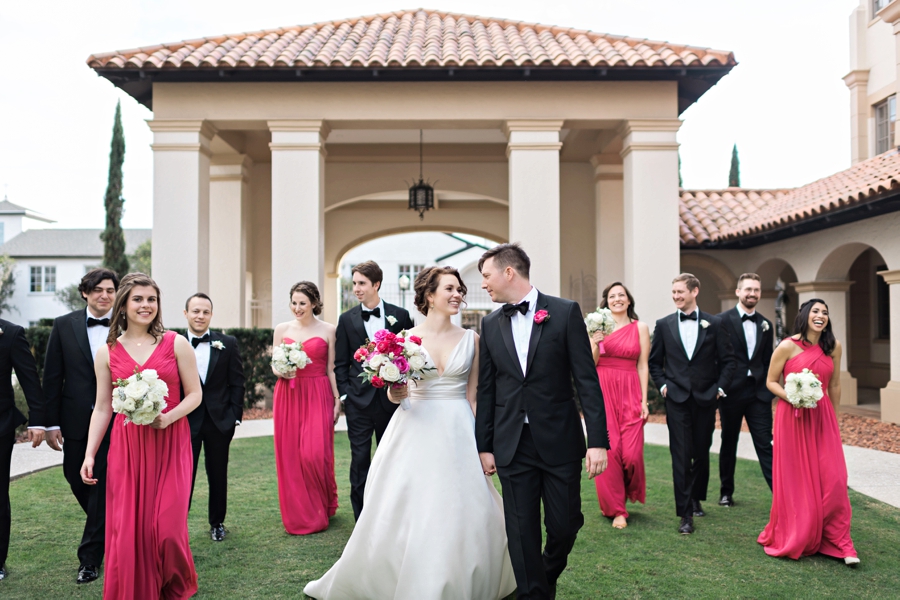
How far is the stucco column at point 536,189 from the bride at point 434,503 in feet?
29.0

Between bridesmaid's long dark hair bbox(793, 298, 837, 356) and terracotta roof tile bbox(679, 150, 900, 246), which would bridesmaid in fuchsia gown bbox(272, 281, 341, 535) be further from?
terracotta roof tile bbox(679, 150, 900, 246)

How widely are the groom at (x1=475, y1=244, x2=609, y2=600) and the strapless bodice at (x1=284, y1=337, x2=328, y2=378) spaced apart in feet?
9.52

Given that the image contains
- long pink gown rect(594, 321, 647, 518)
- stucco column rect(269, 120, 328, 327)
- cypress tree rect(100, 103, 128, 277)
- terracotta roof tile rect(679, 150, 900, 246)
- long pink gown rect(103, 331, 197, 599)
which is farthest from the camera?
cypress tree rect(100, 103, 128, 277)

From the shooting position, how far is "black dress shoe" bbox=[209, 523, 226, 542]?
6023mm

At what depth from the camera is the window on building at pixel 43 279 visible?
50.5m

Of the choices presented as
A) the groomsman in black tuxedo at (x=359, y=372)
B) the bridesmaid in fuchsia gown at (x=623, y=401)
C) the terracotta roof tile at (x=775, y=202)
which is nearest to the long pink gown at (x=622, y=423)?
the bridesmaid in fuchsia gown at (x=623, y=401)

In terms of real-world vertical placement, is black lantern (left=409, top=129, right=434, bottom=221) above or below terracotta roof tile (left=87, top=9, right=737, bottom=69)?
below

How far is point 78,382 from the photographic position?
5.21 m

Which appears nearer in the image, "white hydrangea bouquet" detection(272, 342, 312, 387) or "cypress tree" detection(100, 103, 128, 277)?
"white hydrangea bouquet" detection(272, 342, 312, 387)

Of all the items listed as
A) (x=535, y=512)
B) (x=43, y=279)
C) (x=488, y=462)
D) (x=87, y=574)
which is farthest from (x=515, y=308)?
(x=43, y=279)

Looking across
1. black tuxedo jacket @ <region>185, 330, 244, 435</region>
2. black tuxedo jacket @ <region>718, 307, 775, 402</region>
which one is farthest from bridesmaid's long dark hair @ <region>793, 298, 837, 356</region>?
black tuxedo jacket @ <region>185, 330, 244, 435</region>

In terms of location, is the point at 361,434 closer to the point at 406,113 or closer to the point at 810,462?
the point at 810,462

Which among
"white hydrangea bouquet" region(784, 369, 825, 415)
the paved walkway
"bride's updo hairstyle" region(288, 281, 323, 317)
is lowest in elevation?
the paved walkway

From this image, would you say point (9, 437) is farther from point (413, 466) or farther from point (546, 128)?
point (546, 128)
